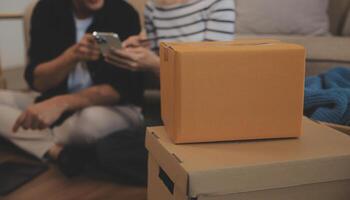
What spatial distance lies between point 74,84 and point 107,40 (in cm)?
31

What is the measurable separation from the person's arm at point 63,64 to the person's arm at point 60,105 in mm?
67

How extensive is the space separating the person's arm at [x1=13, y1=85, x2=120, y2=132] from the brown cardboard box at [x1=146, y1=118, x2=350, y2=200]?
769 millimetres

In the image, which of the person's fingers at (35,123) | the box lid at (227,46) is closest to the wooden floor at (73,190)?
the person's fingers at (35,123)

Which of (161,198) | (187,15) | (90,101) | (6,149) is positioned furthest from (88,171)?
(161,198)

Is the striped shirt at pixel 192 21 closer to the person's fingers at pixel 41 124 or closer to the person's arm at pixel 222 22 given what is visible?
the person's arm at pixel 222 22

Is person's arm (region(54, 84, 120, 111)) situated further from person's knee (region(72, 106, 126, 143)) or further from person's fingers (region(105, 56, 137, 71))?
person's fingers (region(105, 56, 137, 71))

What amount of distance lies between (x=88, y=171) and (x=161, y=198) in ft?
2.49

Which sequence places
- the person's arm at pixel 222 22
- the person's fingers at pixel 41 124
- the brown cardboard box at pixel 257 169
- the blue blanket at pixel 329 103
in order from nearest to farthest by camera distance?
the brown cardboard box at pixel 257 169
the blue blanket at pixel 329 103
the person's arm at pixel 222 22
the person's fingers at pixel 41 124

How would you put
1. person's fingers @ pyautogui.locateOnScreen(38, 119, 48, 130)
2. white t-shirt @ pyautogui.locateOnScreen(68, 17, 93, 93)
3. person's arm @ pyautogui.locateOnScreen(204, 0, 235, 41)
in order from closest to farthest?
person's arm @ pyautogui.locateOnScreen(204, 0, 235, 41), person's fingers @ pyautogui.locateOnScreen(38, 119, 48, 130), white t-shirt @ pyautogui.locateOnScreen(68, 17, 93, 93)

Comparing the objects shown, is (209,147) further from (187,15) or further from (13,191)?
(13,191)

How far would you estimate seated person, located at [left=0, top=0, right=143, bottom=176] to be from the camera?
4.75ft

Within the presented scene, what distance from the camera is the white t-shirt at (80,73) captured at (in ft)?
4.96

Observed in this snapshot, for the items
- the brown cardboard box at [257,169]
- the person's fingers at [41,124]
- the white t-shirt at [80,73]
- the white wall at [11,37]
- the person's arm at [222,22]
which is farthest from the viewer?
the white wall at [11,37]

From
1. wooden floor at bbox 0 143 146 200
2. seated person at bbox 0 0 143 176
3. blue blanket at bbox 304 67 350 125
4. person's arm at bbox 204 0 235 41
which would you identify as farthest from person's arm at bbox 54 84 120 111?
blue blanket at bbox 304 67 350 125
